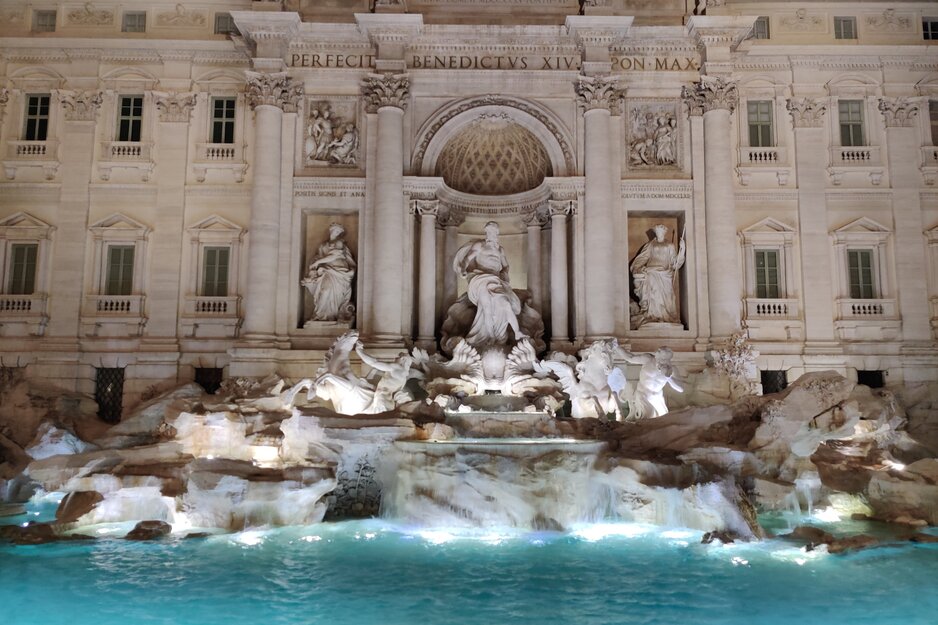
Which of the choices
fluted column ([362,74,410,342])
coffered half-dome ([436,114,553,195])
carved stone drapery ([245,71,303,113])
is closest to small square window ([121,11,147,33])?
carved stone drapery ([245,71,303,113])

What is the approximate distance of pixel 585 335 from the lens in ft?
60.3

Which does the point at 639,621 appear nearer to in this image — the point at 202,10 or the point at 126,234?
the point at 126,234

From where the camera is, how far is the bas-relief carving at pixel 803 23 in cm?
2067

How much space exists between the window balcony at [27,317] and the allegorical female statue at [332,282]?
744cm

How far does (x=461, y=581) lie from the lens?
8.75m

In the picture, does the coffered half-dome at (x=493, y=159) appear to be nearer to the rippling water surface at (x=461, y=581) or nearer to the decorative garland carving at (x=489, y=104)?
the decorative garland carving at (x=489, y=104)

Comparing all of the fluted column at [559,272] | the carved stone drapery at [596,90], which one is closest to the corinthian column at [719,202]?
the carved stone drapery at [596,90]

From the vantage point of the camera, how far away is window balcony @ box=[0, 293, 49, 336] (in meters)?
19.6

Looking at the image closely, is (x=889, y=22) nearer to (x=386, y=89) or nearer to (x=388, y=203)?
(x=386, y=89)

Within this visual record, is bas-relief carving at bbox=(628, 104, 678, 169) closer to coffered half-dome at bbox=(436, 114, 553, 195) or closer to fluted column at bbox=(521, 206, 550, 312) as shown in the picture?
coffered half-dome at bbox=(436, 114, 553, 195)

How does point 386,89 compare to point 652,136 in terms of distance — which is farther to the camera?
point 652,136

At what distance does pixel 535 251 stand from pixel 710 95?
6397 millimetres

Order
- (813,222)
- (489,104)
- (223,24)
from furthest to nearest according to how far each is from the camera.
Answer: (223,24)
(813,222)
(489,104)

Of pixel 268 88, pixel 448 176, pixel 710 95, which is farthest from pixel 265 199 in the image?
pixel 710 95
